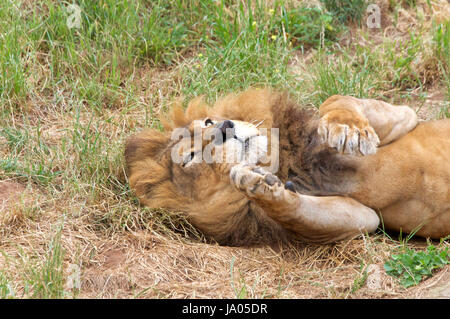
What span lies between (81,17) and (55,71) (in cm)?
49

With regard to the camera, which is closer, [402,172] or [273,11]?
[402,172]

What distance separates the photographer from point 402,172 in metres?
3.68

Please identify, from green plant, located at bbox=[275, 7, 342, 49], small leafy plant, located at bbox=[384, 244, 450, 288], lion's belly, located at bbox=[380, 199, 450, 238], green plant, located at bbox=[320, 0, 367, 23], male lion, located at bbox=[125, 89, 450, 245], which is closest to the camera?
small leafy plant, located at bbox=[384, 244, 450, 288]

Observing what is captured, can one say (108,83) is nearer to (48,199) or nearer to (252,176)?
(48,199)

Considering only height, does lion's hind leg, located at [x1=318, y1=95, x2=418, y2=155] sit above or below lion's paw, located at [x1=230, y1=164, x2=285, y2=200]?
above

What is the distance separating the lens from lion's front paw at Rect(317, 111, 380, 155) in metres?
3.44

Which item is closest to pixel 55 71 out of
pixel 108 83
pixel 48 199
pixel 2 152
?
pixel 108 83

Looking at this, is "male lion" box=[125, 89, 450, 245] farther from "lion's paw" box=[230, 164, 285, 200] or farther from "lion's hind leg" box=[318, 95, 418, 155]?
"lion's paw" box=[230, 164, 285, 200]

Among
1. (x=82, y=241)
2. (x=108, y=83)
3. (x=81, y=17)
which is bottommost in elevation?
(x=82, y=241)

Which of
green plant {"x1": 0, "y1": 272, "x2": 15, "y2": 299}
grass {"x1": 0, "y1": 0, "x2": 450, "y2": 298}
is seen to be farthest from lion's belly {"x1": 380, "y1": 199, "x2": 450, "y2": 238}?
green plant {"x1": 0, "y1": 272, "x2": 15, "y2": 299}

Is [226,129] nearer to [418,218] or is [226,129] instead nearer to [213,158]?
[213,158]

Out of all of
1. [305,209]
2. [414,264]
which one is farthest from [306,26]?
[414,264]

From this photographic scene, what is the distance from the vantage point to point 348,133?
136 inches

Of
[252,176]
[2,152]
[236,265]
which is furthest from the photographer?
[2,152]
